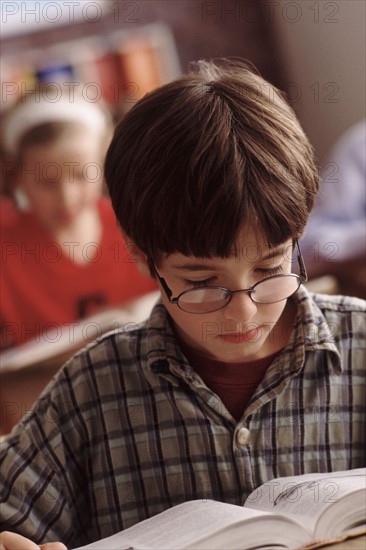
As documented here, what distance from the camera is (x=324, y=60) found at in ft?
13.7

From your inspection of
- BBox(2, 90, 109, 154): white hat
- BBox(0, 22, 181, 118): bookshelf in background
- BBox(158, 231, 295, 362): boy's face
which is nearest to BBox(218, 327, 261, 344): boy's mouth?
BBox(158, 231, 295, 362): boy's face

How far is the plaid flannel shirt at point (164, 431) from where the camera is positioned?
3.83 ft

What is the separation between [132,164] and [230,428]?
37 cm

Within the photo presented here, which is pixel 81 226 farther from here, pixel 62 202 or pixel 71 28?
pixel 71 28

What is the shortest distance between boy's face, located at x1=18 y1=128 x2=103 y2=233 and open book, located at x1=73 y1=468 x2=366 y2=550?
7.42 feet

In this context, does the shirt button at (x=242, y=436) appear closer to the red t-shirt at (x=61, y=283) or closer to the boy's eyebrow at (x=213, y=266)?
the boy's eyebrow at (x=213, y=266)

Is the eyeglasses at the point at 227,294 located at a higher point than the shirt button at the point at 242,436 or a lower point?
higher

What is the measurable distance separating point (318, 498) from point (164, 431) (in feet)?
1.06

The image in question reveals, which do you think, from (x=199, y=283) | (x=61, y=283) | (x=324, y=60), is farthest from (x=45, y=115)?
(x=199, y=283)

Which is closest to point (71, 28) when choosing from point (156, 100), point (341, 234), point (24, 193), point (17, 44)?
point (17, 44)

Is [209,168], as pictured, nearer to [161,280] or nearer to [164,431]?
[161,280]

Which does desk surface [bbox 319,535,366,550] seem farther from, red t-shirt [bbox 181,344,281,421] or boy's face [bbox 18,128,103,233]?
boy's face [bbox 18,128,103,233]

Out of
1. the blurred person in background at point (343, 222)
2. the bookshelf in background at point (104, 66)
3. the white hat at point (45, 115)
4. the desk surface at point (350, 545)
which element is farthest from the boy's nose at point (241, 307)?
the bookshelf in background at point (104, 66)

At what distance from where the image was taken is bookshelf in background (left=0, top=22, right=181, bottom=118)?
3586 millimetres
